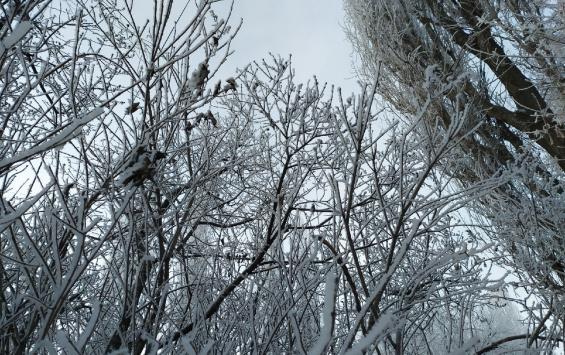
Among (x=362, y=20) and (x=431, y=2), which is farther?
(x=362, y=20)

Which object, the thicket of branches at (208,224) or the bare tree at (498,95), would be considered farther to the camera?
the bare tree at (498,95)

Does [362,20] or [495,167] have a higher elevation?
[362,20]

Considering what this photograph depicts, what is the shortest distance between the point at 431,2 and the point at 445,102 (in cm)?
176

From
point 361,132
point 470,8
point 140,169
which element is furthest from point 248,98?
point 470,8

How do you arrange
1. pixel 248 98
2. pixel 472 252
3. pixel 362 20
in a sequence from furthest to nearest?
1. pixel 362 20
2. pixel 248 98
3. pixel 472 252

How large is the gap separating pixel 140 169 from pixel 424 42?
6.46m

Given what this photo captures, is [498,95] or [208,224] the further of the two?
[498,95]

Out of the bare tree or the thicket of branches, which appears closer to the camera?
the thicket of branches

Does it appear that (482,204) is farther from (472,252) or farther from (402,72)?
(472,252)

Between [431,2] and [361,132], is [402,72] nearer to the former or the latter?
[431,2]

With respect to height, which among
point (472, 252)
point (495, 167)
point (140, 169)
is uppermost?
point (495, 167)

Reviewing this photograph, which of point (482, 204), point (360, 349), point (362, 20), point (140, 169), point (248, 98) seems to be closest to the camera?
point (360, 349)

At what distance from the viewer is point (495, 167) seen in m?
5.96

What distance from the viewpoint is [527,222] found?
4.48 meters
